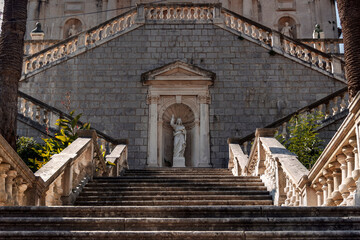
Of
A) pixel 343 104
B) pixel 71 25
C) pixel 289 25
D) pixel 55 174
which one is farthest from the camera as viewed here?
pixel 71 25

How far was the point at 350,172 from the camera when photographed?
6309 millimetres

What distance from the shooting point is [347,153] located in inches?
251

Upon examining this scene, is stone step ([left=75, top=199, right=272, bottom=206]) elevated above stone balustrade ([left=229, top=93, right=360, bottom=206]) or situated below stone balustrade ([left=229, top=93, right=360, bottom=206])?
below

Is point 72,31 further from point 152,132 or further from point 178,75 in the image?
point 152,132

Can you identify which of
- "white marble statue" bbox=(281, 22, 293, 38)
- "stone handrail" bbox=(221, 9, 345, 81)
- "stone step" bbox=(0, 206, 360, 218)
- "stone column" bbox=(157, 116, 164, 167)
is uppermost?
"white marble statue" bbox=(281, 22, 293, 38)

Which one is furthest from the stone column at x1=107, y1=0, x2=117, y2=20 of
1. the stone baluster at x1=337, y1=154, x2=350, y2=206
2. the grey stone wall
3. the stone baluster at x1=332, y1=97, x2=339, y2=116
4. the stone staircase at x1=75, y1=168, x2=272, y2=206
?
the stone baluster at x1=337, y1=154, x2=350, y2=206

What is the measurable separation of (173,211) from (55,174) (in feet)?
10.1

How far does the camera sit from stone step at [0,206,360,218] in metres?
5.61

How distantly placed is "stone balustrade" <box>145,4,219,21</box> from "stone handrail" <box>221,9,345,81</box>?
20.5 inches

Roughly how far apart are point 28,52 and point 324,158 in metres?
15.6

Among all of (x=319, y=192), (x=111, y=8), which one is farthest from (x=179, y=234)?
(x=111, y=8)

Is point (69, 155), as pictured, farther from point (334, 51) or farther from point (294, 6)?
point (294, 6)

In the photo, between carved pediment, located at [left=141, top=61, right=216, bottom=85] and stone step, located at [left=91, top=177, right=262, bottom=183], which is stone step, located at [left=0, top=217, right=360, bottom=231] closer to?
stone step, located at [left=91, top=177, right=262, bottom=183]

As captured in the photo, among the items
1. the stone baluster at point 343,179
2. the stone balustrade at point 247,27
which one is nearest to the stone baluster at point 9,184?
the stone baluster at point 343,179
